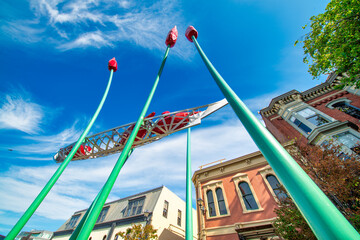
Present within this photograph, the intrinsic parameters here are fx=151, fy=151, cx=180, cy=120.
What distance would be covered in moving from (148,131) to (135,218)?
14.8 metres

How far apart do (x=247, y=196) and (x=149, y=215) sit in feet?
35.2

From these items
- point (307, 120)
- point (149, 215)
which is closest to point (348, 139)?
point (307, 120)

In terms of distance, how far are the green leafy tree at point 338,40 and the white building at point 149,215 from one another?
19.1 metres

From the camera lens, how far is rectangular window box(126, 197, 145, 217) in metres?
18.8

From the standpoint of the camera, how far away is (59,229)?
27359 millimetres

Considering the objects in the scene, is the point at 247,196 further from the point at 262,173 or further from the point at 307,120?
the point at 307,120

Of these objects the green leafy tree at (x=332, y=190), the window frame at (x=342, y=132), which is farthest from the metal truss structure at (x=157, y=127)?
the window frame at (x=342, y=132)

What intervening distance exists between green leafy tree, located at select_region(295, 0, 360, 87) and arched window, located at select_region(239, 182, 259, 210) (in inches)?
355

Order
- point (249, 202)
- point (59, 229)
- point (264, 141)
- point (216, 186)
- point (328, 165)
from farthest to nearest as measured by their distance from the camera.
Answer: point (59, 229) < point (216, 186) < point (249, 202) < point (328, 165) < point (264, 141)

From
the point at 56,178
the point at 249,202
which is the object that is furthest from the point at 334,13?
the point at 56,178

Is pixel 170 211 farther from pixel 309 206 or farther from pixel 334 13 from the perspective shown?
pixel 334 13

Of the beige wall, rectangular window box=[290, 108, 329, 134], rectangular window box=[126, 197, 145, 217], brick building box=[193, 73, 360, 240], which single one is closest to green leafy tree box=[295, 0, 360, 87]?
brick building box=[193, 73, 360, 240]

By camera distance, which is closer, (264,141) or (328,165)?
(264,141)

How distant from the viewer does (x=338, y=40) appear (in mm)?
7977
